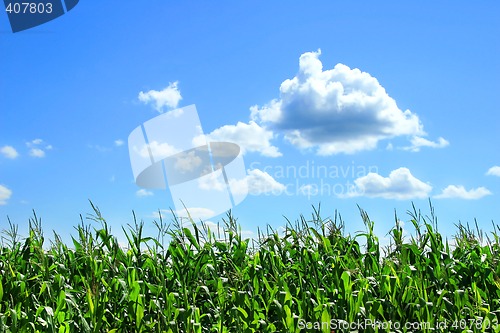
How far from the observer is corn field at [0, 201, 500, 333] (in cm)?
595

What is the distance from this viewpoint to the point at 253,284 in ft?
21.2

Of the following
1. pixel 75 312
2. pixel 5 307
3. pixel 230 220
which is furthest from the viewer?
pixel 230 220

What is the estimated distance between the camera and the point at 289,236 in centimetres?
726

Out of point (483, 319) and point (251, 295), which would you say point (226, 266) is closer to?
point (251, 295)

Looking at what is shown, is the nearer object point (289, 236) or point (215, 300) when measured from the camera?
point (215, 300)

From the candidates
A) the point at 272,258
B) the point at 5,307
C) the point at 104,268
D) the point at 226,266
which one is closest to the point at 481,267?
the point at 272,258

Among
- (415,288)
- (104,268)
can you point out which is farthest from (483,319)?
(104,268)

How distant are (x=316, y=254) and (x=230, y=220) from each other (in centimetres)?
110

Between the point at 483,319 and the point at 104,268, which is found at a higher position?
the point at 104,268

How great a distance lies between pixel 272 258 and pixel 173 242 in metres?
1.21

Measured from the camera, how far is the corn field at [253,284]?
5945 millimetres

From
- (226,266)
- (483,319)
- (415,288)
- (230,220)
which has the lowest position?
(483,319)

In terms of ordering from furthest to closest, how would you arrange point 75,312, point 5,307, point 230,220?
point 230,220 → point 5,307 → point 75,312

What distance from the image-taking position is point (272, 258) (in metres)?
6.82
